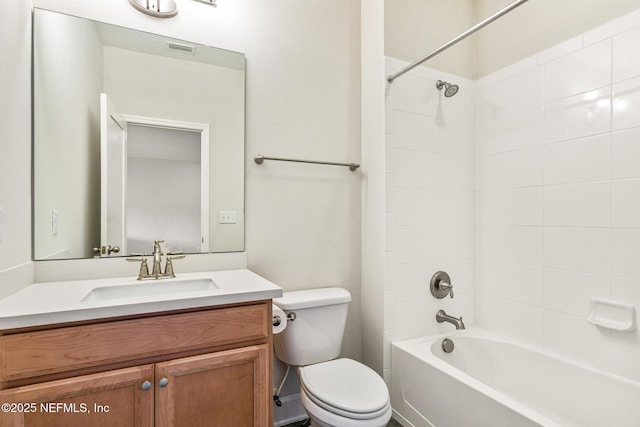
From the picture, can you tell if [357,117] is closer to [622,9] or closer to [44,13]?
[622,9]

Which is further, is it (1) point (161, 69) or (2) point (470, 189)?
(2) point (470, 189)

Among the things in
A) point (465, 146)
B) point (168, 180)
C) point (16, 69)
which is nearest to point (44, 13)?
point (16, 69)

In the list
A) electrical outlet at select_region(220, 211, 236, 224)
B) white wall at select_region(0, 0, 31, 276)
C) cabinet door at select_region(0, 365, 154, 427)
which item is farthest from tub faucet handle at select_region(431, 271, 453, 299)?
white wall at select_region(0, 0, 31, 276)

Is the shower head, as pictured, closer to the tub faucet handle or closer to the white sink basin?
the tub faucet handle

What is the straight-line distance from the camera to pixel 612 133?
4.94 feet

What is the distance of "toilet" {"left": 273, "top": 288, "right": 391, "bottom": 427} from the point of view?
127cm

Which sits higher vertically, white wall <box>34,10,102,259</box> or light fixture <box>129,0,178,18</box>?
light fixture <box>129,0,178,18</box>

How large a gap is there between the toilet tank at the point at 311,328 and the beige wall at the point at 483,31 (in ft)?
4.76

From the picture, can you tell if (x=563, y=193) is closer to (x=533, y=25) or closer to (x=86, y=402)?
(x=533, y=25)

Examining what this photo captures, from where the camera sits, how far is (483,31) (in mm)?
2176

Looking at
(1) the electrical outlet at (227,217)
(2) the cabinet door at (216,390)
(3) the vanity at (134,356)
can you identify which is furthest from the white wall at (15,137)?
(1) the electrical outlet at (227,217)

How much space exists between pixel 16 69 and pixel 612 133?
247 cm

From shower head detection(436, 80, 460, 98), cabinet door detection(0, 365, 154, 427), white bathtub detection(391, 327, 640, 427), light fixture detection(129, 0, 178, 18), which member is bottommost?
white bathtub detection(391, 327, 640, 427)

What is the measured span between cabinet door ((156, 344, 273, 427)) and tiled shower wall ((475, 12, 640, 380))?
4.95ft
